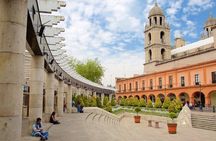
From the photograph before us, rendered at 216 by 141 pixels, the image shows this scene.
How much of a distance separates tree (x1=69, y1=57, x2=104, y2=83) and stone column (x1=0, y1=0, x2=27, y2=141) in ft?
184

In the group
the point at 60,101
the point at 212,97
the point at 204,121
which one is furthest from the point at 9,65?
the point at 212,97

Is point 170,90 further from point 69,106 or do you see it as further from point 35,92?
point 35,92

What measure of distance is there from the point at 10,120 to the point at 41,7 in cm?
448

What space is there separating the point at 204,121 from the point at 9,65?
21.3 metres

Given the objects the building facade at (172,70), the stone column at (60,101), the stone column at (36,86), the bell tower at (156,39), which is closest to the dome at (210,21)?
the building facade at (172,70)

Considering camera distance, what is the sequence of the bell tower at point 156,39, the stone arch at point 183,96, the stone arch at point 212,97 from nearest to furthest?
the stone arch at point 212,97
the stone arch at point 183,96
the bell tower at point 156,39

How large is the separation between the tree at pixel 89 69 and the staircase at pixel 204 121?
39721 millimetres

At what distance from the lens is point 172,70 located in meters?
43.6

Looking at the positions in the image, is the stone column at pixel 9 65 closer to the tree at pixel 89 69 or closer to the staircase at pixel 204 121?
the staircase at pixel 204 121

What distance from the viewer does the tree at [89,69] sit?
61875mm

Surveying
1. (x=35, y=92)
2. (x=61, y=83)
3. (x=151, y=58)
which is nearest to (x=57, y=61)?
(x=61, y=83)

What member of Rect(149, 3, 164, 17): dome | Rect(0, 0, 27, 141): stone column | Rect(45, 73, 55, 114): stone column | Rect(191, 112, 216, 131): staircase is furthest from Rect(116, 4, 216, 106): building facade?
Rect(0, 0, 27, 141): stone column

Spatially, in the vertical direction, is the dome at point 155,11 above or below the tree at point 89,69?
above

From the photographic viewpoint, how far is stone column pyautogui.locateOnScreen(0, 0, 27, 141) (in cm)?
554
